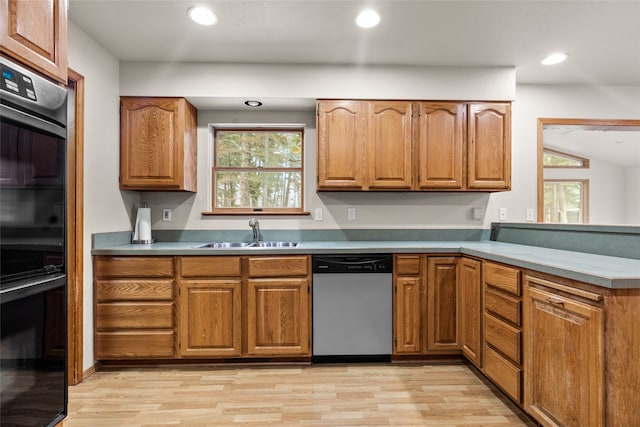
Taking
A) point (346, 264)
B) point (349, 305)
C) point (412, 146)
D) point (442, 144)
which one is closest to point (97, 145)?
point (346, 264)

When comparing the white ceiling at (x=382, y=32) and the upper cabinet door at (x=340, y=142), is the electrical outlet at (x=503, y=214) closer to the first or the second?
the white ceiling at (x=382, y=32)

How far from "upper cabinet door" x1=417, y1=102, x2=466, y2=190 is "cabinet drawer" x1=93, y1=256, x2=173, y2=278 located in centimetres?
209

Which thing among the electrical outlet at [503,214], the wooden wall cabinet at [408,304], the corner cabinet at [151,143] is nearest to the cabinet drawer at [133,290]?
the corner cabinet at [151,143]

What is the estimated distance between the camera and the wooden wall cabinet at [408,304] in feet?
8.17

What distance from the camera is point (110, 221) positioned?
259 cm

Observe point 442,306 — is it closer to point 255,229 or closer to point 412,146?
point 412,146

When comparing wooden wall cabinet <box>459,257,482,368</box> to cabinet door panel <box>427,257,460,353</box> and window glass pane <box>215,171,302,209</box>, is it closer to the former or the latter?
cabinet door panel <box>427,257,460,353</box>

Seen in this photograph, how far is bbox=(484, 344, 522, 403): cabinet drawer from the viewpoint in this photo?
1824mm

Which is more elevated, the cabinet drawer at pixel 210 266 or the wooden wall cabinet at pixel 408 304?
the cabinet drawer at pixel 210 266

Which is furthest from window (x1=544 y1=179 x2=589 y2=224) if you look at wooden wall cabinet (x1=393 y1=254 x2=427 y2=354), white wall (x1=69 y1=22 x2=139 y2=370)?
white wall (x1=69 y1=22 x2=139 y2=370)

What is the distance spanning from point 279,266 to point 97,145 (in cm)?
159

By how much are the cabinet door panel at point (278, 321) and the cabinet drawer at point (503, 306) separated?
47.6 inches

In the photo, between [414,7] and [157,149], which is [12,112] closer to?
[157,149]

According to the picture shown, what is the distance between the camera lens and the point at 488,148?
2814mm
